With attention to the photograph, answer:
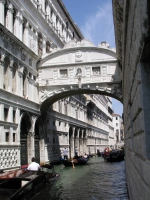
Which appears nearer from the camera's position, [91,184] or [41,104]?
[91,184]

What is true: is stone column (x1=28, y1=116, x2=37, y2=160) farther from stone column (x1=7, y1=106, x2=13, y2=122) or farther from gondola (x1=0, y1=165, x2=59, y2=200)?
gondola (x1=0, y1=165, x2=59, y2=200)

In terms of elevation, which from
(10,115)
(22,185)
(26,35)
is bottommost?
(22,185)

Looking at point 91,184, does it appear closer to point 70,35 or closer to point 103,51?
point 103,51

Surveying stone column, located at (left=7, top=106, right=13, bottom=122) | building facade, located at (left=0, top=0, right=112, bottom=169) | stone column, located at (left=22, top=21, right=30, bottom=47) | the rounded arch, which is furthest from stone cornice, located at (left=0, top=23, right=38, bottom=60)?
stone column, located at (left=7, top=106, right=13, bottom=122)

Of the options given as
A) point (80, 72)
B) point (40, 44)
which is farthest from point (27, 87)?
point (40, 44)

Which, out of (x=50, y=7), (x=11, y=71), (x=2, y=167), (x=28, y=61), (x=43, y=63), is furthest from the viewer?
(x=50, y=7)

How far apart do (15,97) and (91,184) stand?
609 cm

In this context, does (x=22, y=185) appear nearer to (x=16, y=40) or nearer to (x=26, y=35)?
A: (x=16, y=40)

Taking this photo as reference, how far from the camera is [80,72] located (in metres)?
16.9

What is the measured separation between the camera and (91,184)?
37.1ft

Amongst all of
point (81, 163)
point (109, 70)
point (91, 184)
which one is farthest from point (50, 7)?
point (91, 184)

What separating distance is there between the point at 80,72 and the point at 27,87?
10.8ft

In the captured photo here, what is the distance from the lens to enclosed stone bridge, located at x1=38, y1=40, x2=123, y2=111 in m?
16.6

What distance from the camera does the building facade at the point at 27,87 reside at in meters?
13.7
